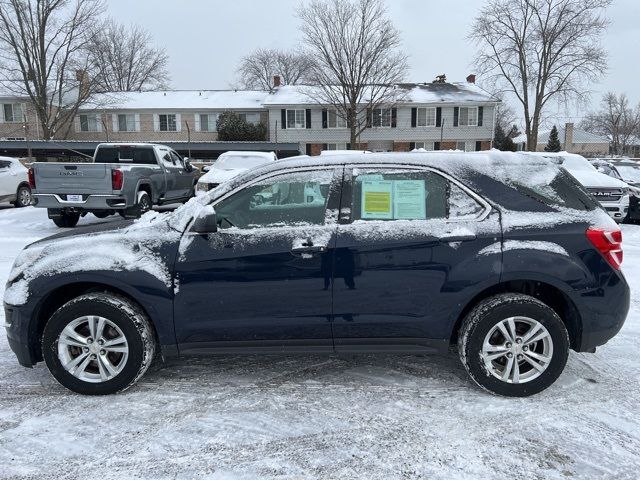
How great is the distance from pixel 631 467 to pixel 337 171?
2555 millimetres

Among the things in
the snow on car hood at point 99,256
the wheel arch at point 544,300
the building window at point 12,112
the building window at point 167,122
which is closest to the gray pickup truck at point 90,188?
the snow on car hood at point 99,256

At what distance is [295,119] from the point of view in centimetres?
3891

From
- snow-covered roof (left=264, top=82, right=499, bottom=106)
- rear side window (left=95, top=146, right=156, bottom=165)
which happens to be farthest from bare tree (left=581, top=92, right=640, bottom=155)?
rear side window (left=95, top=146, right=156, bottom=165)

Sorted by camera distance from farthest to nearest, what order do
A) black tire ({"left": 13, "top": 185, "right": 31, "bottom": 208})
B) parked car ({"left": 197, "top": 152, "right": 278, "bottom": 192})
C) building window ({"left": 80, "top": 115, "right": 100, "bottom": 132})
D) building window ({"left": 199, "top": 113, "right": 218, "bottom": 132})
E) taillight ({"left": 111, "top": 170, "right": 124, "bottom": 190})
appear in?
1. building window ({"left": 80, "top": 115, "right": 100, "bottom": 132})
2. building window ({"left": 199, "top": 113, "right": 218, "bottom": 132})
3. black tire ({"left": 13, "top": 185, "right": 31, "bottom": 208})
4. parked car ({"left": 197, "top": 152, "right": 278, "bottom": 192})
5. taillight ({"left": 111, "top": 170, "right": 124, "bottom": 190})

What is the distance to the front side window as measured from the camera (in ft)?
11.8

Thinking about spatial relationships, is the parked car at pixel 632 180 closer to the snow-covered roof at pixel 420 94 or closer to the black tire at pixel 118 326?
the black tire at pixel 118 326

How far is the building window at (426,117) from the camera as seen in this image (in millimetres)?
38125

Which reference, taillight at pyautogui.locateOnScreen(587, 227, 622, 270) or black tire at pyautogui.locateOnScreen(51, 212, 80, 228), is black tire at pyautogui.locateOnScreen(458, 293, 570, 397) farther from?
black tire at pyautogui.locateOnScreen(51, 212, 80, 228)

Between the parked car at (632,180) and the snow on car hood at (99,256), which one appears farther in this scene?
the parked car at (632,180)

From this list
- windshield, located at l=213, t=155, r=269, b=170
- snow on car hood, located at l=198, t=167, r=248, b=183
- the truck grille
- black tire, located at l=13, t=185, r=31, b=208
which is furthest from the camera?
black tire, located at l=13, t=185, r=31, b=208

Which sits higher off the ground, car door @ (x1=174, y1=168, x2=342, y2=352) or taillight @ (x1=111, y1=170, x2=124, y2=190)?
taillight @ (x1=111, y1=170, x2=124, y2=190)

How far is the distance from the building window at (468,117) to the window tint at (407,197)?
37.0m

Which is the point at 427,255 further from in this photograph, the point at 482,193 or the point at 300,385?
the point at 300,385

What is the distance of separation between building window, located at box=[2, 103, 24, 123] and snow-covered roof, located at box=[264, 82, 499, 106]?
67.1 ft
